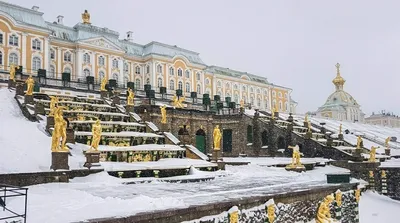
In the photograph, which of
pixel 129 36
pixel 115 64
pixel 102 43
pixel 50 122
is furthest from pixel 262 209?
pixel 129 36

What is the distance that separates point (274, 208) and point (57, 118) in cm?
817

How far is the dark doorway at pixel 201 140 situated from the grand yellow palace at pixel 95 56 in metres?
23.8

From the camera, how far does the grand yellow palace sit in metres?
43.5

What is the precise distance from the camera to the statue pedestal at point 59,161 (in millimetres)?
12831

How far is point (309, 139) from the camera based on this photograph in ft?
99.0

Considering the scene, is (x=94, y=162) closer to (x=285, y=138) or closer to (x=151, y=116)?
(x=151, y=116)

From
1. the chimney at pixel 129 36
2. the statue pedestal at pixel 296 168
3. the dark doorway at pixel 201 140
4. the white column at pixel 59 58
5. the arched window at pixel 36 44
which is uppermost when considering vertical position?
the chimney at pixel 129 36

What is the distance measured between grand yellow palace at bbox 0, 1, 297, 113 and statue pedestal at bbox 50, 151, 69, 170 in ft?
111

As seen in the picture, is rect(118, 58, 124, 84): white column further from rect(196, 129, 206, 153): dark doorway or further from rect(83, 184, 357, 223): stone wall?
rect(83, 184, 357, 223): stone wall

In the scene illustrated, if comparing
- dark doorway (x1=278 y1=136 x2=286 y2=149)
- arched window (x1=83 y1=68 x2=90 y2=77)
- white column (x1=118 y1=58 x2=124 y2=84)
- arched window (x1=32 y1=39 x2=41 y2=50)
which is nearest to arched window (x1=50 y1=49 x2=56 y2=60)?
arched window (x1=32 y1=39 x2=41 y2=50)

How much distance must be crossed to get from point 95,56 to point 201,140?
26.2m

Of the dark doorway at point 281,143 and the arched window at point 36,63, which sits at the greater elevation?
the arched window at point 36,63

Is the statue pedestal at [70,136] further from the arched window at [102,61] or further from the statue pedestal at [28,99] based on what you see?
the arched window at [102,61]

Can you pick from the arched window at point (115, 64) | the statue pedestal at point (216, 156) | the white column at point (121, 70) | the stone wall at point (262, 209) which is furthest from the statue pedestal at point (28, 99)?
the white column at point (121, 70)
